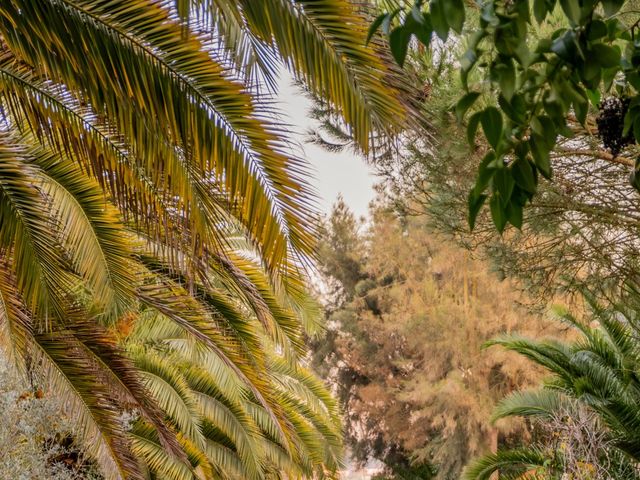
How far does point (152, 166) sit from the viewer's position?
→ 3.97m

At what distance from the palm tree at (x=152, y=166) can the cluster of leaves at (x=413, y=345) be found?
12313mm

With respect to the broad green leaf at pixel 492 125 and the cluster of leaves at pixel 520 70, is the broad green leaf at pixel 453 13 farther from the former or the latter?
the broad green leaf at pixel 492 125

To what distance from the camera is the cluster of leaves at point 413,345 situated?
19797 mm

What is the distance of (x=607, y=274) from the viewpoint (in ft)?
24.0

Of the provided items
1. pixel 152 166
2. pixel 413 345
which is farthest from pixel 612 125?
pixel 413 345

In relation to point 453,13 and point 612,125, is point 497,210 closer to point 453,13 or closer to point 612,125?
point 453,13

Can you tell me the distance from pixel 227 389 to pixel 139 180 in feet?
17.7

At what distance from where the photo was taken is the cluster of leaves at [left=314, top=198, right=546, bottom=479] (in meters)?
19.8

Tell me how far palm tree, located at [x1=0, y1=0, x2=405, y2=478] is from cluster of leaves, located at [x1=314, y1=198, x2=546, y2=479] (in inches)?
485

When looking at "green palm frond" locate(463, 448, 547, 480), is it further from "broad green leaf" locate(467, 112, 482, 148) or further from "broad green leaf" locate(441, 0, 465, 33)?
"broad green leaf" locate(441, 0, 465, 33)

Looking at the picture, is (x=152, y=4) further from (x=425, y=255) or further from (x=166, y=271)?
(x=425, y=255)

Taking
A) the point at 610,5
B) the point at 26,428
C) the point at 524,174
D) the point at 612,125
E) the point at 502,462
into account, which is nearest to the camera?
the point at 610,5

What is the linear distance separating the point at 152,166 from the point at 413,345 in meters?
17.6

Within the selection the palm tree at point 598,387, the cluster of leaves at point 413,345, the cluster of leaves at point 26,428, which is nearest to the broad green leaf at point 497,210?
the cluster of leaves at point 26,428
